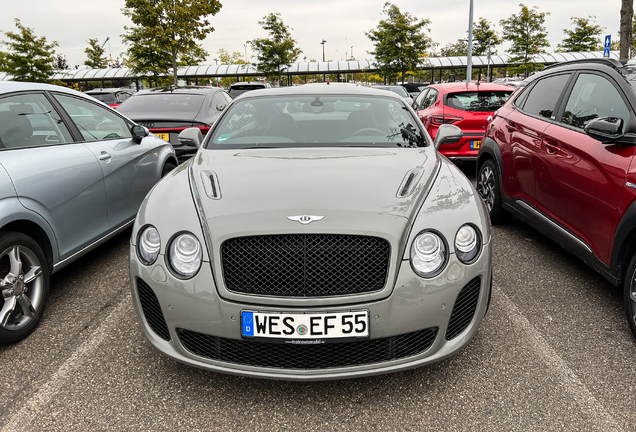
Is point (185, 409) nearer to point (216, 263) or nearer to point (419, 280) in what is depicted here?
point (216, 263)

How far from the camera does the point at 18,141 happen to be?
316 centimetres

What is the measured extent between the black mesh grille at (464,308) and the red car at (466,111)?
5.27 m

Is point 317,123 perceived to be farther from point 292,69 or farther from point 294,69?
point 294,69

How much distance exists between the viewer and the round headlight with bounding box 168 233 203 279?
7.27 ft

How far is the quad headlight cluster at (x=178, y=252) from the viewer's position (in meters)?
2.22

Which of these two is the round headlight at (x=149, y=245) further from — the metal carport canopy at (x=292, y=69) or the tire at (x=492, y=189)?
the metal carport canopy at (x=292, y=69)

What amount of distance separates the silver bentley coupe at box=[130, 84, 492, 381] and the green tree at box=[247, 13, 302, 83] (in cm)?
3714

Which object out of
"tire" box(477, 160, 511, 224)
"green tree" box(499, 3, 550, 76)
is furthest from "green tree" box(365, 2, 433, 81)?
"tire" box(477, 160, 511, 224)

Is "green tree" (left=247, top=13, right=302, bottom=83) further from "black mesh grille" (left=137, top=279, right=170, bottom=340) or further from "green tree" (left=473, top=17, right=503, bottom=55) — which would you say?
"black mesh grille" (left=137, top=279, right=170, bottom=340)

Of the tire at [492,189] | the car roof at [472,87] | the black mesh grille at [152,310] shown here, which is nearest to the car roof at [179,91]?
the car roof at [472,87]

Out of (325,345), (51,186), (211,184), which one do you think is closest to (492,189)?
(211,184)

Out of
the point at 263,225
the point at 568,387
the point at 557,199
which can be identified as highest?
the point at 263,225

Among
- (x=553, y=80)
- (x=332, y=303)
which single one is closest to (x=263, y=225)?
(x=332, y=303)

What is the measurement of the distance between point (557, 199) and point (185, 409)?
3.01 meters
